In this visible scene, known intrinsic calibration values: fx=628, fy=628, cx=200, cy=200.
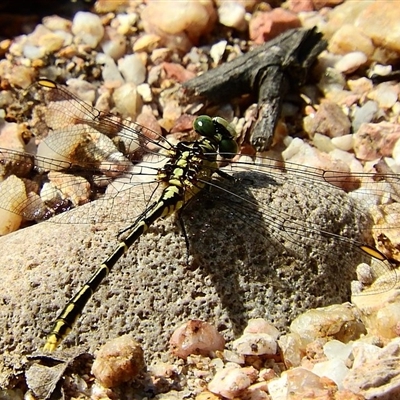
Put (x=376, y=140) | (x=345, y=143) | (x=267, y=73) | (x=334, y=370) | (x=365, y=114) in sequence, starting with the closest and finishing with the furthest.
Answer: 1. (x=334, y=370)
2. (x=376, y=140)
3. (x=345, y=143)
4. (x=365, y=114)
5. (x=267, y=73)

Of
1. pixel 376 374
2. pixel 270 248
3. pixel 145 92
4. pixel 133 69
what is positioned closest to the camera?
pixel 376 374

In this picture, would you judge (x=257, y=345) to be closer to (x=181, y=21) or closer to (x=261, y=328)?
(x=261, y=328)

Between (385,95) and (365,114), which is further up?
(385,95)

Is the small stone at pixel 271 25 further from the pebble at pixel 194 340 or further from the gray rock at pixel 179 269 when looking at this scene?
the pebble at pixel 194 340

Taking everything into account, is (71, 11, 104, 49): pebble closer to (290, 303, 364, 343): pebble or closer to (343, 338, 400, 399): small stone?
(290, 303, 364, 343): pebble

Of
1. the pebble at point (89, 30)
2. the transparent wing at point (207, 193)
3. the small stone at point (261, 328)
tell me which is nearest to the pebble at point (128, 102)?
the transparent wing at point (207, 193)

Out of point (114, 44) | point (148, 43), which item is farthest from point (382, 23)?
point (114, 44)

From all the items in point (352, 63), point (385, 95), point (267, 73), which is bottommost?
point (385, 95)
